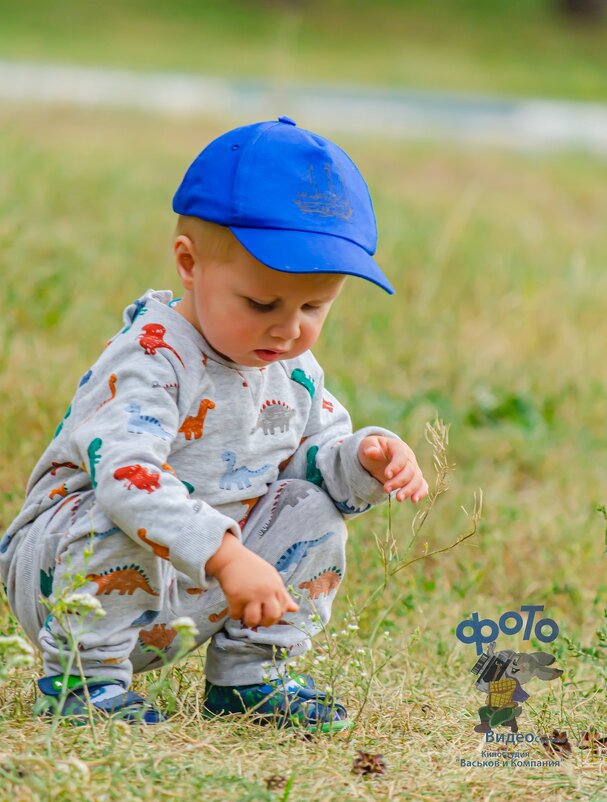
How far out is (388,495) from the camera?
2457mm

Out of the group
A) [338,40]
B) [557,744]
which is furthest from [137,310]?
[338,40]

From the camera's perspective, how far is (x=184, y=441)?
2.37 m

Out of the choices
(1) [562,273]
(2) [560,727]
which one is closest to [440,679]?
(2) [560,727]

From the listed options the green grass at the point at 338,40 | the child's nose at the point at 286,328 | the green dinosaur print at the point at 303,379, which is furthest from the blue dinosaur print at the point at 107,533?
the green grass at the point at 338,40

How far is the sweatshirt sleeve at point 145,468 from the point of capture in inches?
81.7

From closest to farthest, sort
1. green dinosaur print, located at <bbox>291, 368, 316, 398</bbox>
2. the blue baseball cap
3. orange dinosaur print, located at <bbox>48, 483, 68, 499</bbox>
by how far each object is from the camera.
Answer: the blue baseball cap → orange dinosaur print, located at <bbox>48, 483, 68, 499</bbox> → green dinosaur print, located at <bbox>291, 368, 316, 398</bbox>

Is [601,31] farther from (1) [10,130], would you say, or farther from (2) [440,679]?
(2) [440,679]

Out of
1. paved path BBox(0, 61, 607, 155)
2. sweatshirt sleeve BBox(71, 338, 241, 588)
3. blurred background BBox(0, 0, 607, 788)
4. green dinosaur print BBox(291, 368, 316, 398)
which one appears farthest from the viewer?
paved path BBox(0, 61, 607, 155)

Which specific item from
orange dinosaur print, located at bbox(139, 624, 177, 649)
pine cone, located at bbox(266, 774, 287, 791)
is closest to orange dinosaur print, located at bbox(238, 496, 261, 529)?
orange dinosaur print, located at bbox(139, 624, 177, 649)

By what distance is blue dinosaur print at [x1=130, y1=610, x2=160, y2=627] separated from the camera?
2.34m

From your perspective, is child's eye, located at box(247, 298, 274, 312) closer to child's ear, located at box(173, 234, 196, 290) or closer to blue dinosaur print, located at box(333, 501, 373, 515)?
child's ear, located at box(173, 234, 196, 290)

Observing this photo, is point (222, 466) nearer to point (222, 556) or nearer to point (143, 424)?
point (143, 424)

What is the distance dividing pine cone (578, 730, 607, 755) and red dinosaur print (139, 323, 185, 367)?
0.98m

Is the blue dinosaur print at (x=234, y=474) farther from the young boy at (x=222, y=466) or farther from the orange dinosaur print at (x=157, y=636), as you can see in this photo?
the orange dinosaur print at (x=157, y=636)
